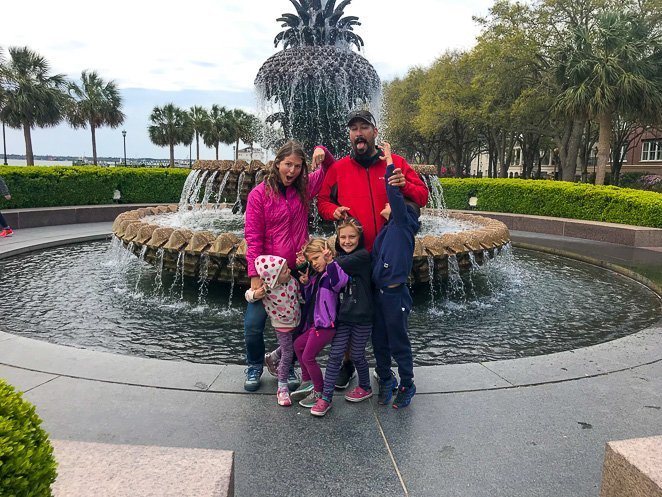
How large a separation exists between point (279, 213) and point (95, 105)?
47199 millimetres

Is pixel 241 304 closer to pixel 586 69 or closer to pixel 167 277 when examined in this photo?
pixel 167 277

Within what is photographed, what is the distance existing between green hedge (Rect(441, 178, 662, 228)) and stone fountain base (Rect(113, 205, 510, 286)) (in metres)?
7.68

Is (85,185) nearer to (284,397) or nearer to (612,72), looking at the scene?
(284,397)

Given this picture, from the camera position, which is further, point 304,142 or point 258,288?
point 304,142

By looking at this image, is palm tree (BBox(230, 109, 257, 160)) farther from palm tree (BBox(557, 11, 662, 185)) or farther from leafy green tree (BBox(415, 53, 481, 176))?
palm tree (BBox(557, 11, 662, 185))

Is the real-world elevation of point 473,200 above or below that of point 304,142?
below

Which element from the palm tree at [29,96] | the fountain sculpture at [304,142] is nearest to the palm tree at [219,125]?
the palm tree at [29,96]

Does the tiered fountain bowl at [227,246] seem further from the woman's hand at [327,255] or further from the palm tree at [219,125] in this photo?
the palm tree at [219,125]

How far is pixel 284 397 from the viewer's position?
11.4 feet

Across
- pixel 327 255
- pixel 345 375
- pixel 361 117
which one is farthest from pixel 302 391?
pixel 361 117

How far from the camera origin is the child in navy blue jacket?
3.21m

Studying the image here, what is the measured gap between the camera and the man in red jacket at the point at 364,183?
3.31m

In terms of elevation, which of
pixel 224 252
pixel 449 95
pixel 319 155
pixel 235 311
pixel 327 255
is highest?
pixel 449 95

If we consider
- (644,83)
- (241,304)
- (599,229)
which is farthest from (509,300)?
(644,83)
